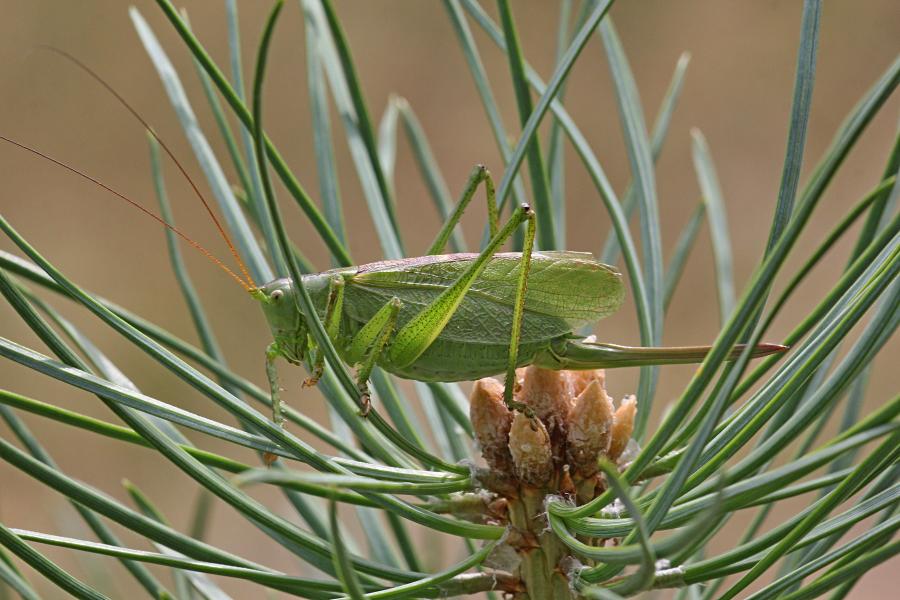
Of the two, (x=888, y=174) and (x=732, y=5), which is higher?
(x=732, y=5)

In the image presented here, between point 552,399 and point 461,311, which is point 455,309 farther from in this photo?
point 552,399

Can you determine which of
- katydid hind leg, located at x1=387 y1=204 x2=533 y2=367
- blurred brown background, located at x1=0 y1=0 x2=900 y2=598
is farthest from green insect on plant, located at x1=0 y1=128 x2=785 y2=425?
blurred brown background, located at x1=0 y1=0 x2=900 y2=598

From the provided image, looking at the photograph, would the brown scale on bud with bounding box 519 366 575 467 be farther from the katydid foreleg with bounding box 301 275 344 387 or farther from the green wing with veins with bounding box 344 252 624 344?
the katydid foreleg with bounding box 301 275 344 387

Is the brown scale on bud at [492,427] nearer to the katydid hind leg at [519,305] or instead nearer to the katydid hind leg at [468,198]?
the katydid hind leg at [519,305]

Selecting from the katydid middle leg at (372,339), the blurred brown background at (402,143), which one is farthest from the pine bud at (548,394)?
the blurred brown background at (402,143)

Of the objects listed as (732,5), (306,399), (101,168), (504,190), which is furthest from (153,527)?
(732,5)

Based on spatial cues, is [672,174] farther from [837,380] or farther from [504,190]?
[837,380]

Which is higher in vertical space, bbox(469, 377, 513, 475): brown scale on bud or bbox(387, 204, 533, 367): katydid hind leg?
bbox(387, 204, 533, 367): katydid hind leg
